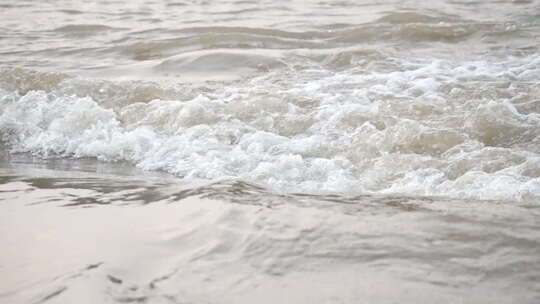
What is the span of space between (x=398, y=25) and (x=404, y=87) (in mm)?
2620

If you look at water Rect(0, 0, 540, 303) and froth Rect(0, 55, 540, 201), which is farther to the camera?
froth Rect(0, 55, 540, 201)

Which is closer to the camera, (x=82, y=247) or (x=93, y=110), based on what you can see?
(x=82, y=247)

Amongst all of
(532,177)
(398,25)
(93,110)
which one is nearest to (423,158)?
(532,177)

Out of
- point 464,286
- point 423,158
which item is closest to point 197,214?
point 464,286

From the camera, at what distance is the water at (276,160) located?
6.53ft

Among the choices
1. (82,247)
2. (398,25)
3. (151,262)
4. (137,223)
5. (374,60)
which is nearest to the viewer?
(151,262)

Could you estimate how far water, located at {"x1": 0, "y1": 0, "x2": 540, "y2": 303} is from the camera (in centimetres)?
199

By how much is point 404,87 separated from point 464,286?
318 cm

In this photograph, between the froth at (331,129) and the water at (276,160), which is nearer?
the water at (276,160)

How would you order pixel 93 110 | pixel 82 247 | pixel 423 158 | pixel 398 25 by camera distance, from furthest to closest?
pixel 398 25
pixel 93 110
pixel 423 158
pixel 82 247

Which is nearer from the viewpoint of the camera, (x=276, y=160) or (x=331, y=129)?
(x=276, y=160)

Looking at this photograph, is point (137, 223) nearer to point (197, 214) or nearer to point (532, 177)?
point (197, 214)

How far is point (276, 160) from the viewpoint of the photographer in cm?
361

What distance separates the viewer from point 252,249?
2168mm
